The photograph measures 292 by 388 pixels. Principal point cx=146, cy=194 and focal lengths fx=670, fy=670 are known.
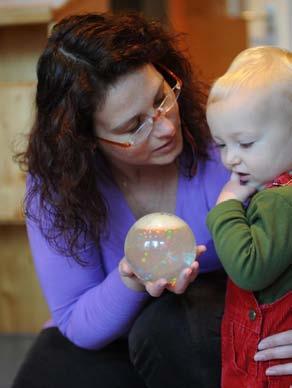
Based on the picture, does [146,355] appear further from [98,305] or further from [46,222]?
[46,222]

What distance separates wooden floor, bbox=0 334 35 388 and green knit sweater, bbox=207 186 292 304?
1.09 metres

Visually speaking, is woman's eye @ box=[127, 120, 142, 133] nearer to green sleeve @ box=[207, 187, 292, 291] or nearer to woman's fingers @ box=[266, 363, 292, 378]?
green sleeve @ box=[207, 187, 292, 291]

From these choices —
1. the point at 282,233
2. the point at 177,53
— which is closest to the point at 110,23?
the point at 177,53

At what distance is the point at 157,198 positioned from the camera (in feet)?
4.63

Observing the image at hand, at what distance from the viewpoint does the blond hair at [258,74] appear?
1030 millimetres

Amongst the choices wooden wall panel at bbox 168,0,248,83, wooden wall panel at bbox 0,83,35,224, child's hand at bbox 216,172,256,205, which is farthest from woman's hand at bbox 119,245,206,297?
wooden wall panel at bbox 168,0,248,83

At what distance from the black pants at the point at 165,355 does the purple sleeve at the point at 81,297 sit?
0.15 ft

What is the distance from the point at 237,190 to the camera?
1.11 m

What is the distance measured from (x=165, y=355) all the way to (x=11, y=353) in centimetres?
103

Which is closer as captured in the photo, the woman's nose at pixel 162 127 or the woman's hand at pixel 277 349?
the woman's hand at pixel 277 349

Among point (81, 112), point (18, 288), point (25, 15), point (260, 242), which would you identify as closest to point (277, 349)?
point (260, 242)

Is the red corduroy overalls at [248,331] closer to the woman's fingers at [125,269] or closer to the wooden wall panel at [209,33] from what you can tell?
the woman's fingers at [125,269]

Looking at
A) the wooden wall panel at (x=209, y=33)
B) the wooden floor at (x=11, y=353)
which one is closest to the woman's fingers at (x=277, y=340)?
the wooden floor at (x=11, y=353)

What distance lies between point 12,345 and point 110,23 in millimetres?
1329
